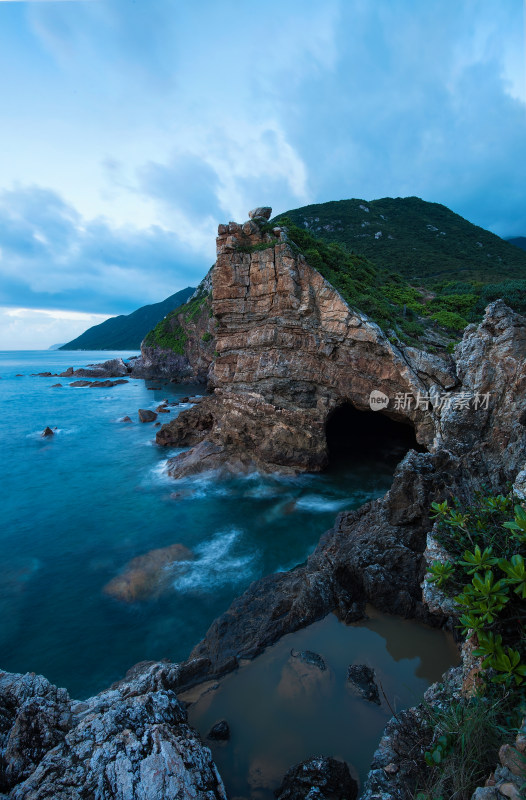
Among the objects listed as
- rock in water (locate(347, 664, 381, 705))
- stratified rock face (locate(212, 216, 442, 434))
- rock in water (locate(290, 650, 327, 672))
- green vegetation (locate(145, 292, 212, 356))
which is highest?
green vegetation (locate(145, 292, 212, 356))

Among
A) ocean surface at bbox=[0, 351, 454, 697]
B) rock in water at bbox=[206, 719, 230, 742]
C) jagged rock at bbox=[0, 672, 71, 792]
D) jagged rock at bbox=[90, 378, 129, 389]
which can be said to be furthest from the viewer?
jagged rock at bbox=[90, 378, 129, 389]

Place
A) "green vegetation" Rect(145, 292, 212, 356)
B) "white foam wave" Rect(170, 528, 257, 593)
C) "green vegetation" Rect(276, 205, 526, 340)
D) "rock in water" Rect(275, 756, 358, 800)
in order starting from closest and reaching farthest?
"rock in water" Rect(275, 756, 358, 800) < "white foam wave" Rect(170, 528, 257, 593) < "green vegetation" Rect(276, 205, 526, 340) < "green vegetation" Rect(145, 292, 212, 356)

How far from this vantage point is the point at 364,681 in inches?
234

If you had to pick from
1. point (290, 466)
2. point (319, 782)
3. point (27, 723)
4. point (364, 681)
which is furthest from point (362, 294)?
point (27, 723)

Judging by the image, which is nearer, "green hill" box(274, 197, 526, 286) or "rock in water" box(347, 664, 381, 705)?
"rock in water" box(347, 664, 381, 705)

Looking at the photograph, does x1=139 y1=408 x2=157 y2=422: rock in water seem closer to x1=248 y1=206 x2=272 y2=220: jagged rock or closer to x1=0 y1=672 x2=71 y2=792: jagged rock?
x1=248 y1=206 x2=272 y2=220: jagged rock

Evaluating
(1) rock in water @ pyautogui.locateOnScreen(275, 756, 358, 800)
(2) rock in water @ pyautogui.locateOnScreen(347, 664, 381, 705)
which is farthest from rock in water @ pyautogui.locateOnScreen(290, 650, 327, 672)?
(1) rock in water @ pyautogui.locateOnScreen(275, 756, 358, 800)

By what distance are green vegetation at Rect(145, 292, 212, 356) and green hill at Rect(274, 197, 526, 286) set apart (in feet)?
62.0

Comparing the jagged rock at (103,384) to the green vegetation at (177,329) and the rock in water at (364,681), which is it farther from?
the rock in water at (364,681)

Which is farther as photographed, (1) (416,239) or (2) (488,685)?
(1) (416,239)

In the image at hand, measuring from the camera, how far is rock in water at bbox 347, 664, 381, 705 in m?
5.73

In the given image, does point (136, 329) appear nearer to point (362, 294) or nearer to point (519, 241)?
point (519, 241)

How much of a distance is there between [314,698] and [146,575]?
6.28 meters

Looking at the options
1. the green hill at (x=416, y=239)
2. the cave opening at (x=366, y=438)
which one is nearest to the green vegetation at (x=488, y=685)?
the cave opening at (x=366, y=438)
